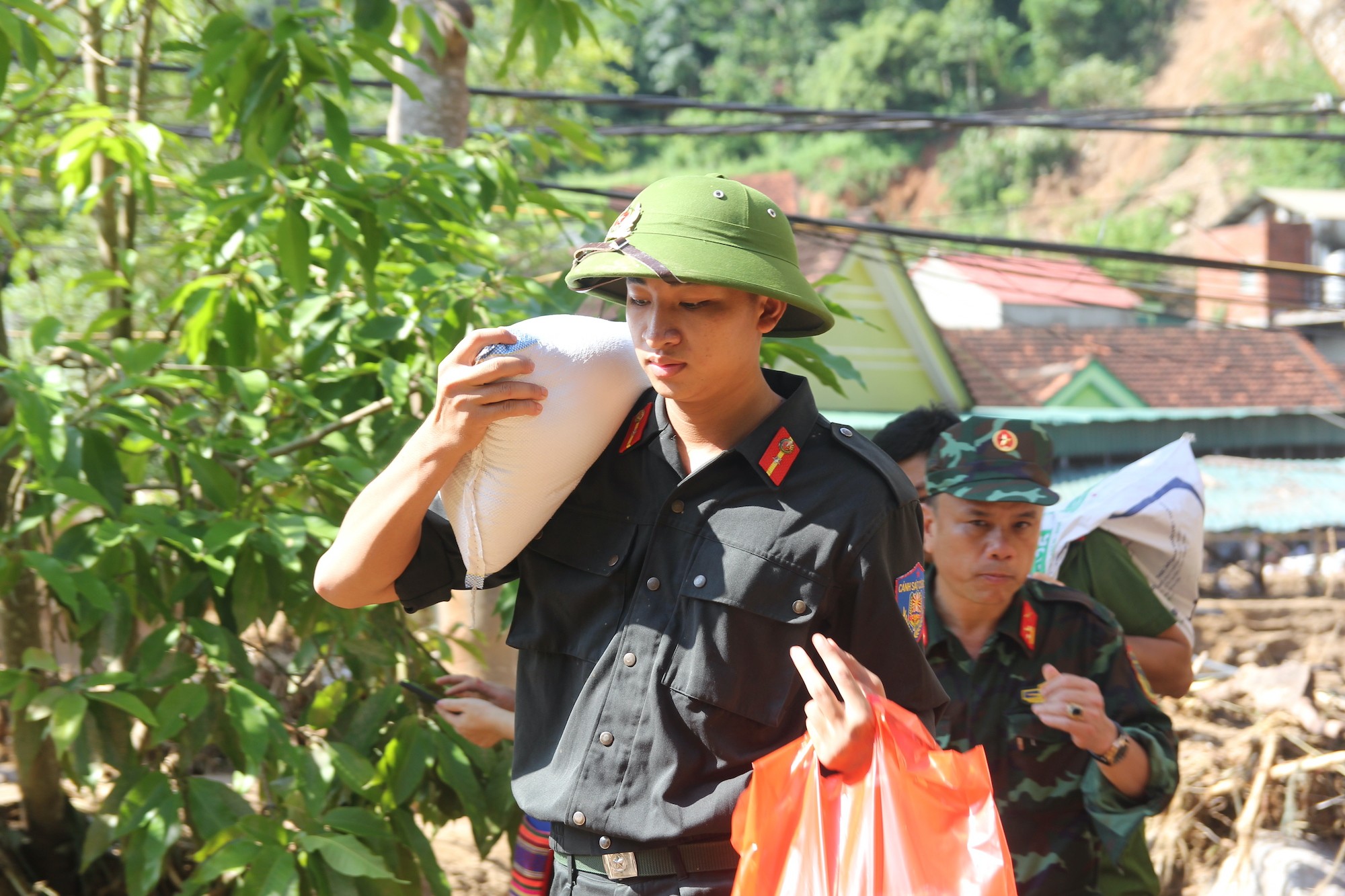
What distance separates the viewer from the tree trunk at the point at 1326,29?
3896 mm

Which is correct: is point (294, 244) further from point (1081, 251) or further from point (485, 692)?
point (1081, 251)

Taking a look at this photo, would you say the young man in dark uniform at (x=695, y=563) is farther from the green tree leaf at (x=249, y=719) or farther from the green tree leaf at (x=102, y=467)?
the green tree leaf at (x=102, y=467)

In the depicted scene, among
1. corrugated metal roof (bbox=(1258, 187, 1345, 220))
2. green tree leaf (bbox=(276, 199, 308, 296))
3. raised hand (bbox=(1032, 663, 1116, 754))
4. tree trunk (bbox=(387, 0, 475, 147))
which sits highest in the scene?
corrugated metal roof (bbox=(1258, 187, 1345, 220))

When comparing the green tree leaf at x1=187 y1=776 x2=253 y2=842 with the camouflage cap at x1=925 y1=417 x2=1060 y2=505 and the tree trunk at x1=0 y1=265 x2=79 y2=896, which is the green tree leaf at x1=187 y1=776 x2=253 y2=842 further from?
the camouflage cap at x1=925 y1=417 x2=1060 y2=505

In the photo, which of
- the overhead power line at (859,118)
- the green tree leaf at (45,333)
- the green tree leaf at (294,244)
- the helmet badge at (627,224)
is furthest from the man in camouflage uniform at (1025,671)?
the overhead power line at (859,118)

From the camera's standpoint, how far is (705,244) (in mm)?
1461

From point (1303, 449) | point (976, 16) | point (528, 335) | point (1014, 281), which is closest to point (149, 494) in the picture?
point (528, 335)

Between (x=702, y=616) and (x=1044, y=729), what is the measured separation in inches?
40.7

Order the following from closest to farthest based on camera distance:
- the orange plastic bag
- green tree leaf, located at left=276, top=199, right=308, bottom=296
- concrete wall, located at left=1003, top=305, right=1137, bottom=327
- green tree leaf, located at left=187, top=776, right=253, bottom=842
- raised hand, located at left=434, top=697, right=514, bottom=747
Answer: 1. the orange plastic bag
2. raised hand, located at left=434, top=697, right=514, bottom=747
3. green tree leaf, located at left=187, top=776, right=253, bottom=842
4. green tree leaf, located at left=276, top=199, right=308, bottom=296
5. concrete wall, located at left=1003, top=305, right=1137, bottom=327

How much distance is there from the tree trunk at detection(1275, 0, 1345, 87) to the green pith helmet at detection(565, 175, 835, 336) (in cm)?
312

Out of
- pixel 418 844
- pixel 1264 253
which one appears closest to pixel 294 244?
pixel 418 844

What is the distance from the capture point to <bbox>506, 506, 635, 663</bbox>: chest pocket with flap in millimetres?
1594

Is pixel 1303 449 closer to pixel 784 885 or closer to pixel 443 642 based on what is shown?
pixel 443 642

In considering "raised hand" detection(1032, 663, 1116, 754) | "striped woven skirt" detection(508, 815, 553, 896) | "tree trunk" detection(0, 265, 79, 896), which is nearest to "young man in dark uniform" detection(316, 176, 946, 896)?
"striped woven skirt" detection(508, 815, 553, 896)
